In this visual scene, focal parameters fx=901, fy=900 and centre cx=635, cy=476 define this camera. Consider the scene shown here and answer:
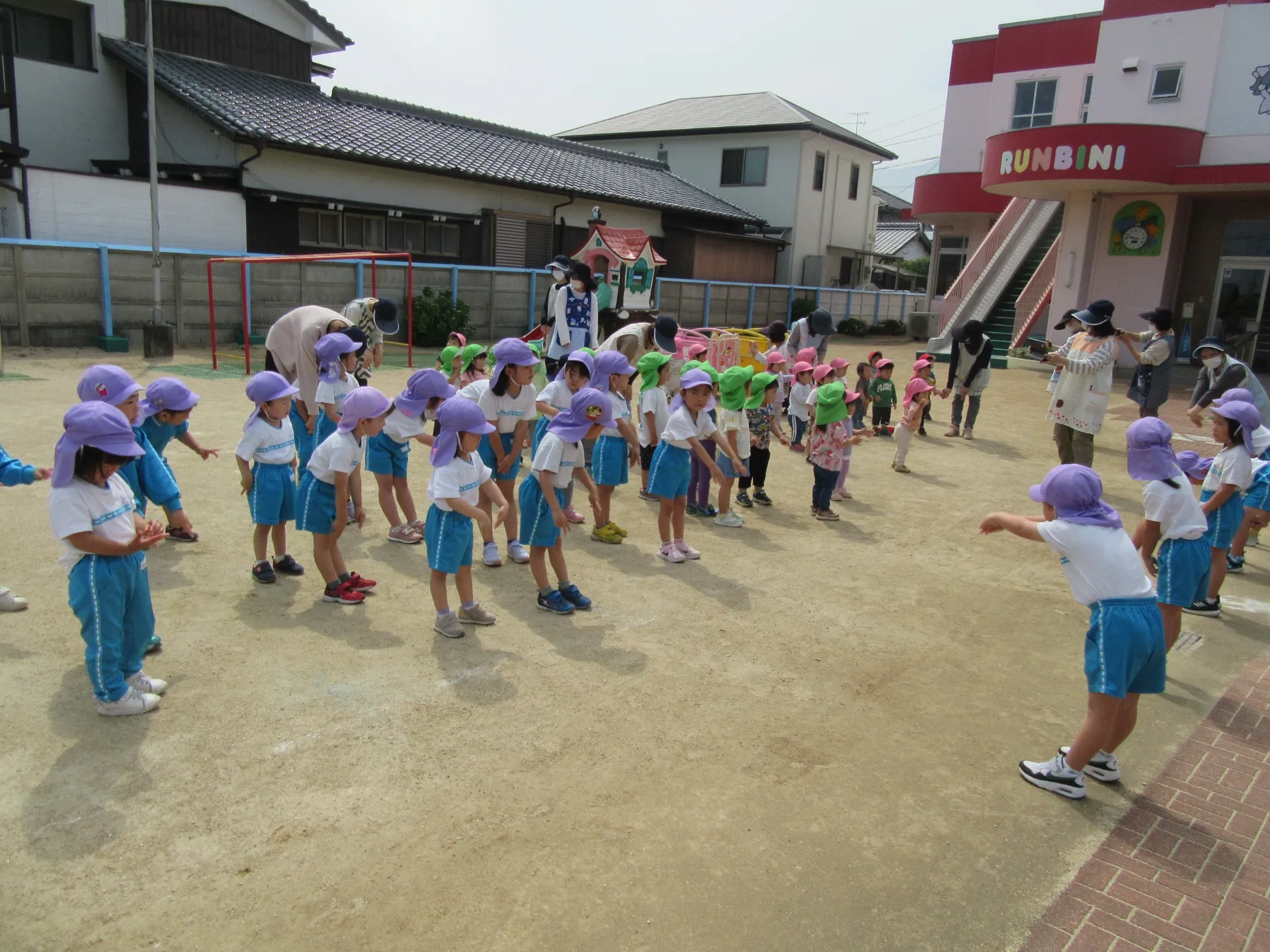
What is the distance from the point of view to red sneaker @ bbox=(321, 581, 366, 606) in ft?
17.5

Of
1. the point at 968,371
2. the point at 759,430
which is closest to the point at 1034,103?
the point at 968,371

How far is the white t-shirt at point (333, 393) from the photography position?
632 cm

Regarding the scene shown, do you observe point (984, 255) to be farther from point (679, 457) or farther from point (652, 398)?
point (679, 457)

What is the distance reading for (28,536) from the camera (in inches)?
239

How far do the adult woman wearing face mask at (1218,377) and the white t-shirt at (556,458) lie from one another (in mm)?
5647

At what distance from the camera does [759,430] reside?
27.0 ft

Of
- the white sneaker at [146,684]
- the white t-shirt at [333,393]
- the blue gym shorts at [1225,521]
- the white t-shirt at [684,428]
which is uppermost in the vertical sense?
the white t-shirt at [333,393]

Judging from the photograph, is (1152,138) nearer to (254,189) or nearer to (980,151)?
(980,151)

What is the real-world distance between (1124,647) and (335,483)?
4008 mm

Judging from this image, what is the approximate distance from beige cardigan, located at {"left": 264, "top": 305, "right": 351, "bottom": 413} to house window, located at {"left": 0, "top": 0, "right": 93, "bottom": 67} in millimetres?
16125

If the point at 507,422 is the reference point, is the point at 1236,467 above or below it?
above

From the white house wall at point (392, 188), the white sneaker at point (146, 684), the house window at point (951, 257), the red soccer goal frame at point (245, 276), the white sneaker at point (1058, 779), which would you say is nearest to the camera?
the white sneaker at point (1058, 779)

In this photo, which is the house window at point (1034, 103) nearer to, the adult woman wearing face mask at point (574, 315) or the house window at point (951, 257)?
the house window at point (951, 257)

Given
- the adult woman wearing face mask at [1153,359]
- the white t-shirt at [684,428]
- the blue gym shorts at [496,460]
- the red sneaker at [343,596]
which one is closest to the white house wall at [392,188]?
the blue gym shorts at [496,460]
